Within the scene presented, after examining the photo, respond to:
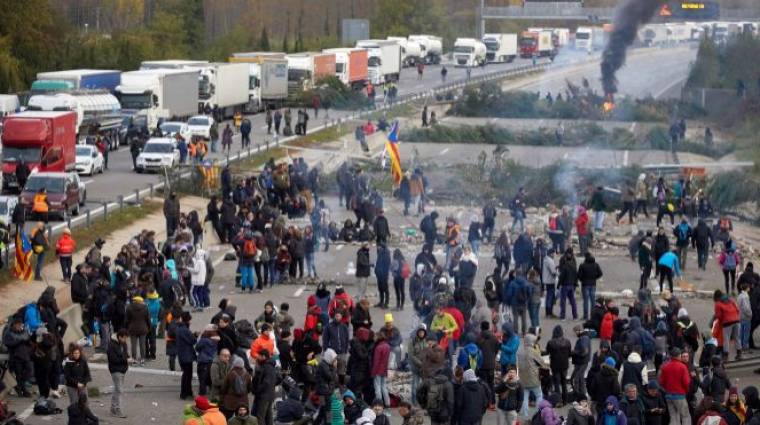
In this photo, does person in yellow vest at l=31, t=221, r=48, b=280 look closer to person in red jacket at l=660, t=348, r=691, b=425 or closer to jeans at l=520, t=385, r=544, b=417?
jeans at l=520, t=385, r=544, b=417

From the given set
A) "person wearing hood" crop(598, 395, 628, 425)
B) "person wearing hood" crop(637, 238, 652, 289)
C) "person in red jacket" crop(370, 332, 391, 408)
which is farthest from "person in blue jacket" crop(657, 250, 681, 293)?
"person wearing hood" crop(598, 395, 628, 425)

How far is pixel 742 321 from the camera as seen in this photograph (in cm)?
2802

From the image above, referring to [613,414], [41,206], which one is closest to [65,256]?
[41,206]

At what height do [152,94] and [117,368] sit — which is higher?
[152,94]

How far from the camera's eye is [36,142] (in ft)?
156

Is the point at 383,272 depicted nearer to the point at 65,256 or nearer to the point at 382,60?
the point at 65,256

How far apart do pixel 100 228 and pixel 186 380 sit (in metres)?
15.4

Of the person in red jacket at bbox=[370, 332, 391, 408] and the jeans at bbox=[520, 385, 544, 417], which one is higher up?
the person in red jacket at bbox=[370, 332, 391, 408]

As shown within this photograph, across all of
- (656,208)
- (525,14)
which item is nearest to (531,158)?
(656,208)

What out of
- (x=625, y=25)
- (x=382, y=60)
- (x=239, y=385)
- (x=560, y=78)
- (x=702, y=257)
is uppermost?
(x=625, y=25)

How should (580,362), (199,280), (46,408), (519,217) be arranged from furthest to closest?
1. (519,217)
2. (199,280)
3. (580,362)
4. (46,408)

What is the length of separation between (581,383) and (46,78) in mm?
45849

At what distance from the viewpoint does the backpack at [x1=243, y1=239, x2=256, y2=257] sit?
109 feet

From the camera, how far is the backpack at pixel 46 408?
2306 cm
